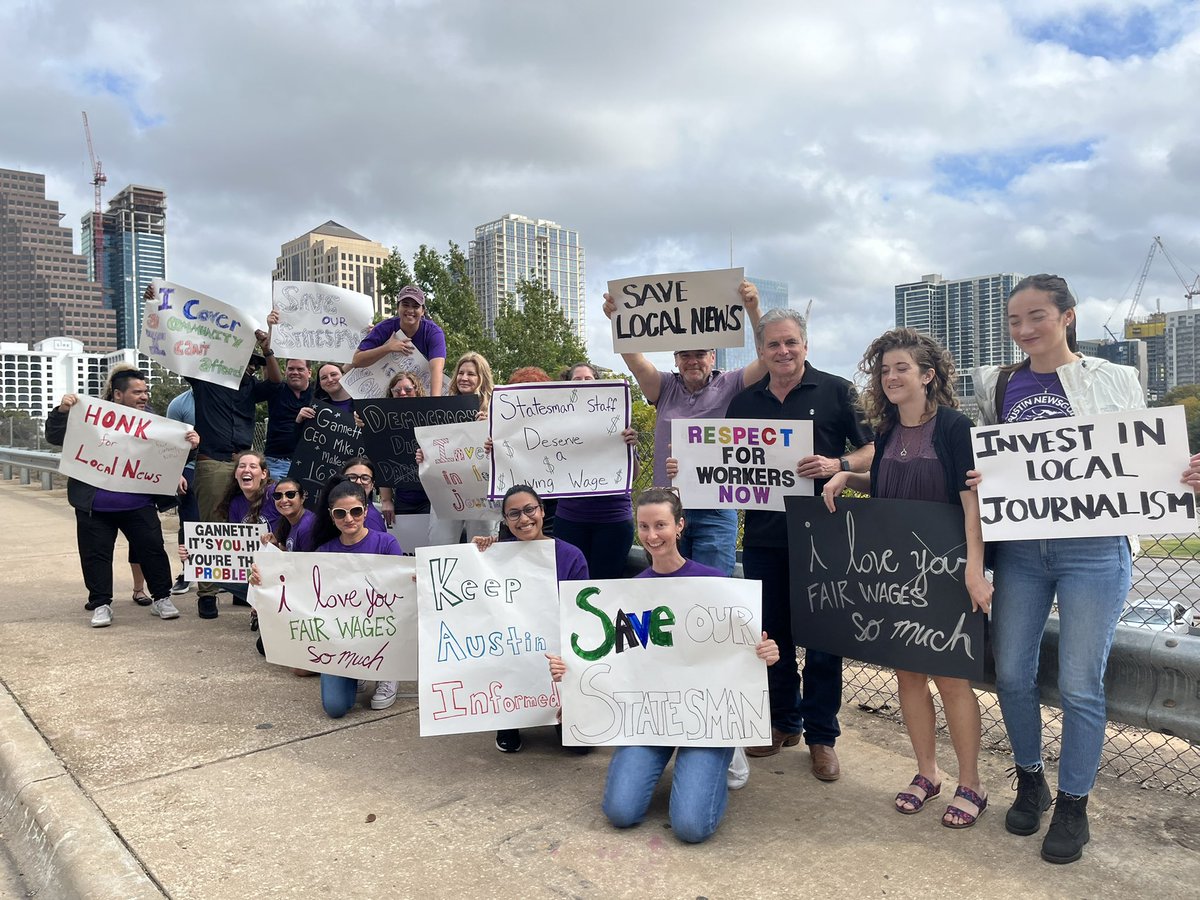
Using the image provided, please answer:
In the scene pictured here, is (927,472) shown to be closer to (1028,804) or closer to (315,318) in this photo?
(1028,804)

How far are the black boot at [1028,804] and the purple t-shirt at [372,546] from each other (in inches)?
122

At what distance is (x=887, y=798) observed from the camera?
11.7ft

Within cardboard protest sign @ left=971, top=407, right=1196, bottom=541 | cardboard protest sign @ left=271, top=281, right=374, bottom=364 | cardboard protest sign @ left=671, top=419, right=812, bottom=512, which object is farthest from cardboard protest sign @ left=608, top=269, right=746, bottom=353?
cardboard protest sign @ left=271, top=281, right=374, bottom=364

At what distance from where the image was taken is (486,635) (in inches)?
159

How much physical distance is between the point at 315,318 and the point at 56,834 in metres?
4.52

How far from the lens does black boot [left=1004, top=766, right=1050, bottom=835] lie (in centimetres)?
320

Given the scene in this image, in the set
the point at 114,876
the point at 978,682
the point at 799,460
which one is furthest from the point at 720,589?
the point at 114,876

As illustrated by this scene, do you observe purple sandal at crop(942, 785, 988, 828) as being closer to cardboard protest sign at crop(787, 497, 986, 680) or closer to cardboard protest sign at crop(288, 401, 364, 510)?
cardboard protest sign at crop(787, 497, 986, 680)

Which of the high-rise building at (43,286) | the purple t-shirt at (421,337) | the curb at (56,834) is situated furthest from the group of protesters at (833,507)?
the high-rise building at (43,286)

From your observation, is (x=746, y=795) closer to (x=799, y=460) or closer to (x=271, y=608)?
(x=799, y=460)

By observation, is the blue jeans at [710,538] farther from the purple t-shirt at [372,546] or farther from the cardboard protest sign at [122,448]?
the cardboard protest sign at [122,448]

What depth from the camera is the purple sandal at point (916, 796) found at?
3.40 m

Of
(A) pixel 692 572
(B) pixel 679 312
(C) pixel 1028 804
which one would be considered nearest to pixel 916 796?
(C) pixel 1028 804

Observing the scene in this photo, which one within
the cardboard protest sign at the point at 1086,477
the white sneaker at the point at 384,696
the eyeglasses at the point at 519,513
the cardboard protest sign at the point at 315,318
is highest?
the cardboard protest sign at the point at 315,318
